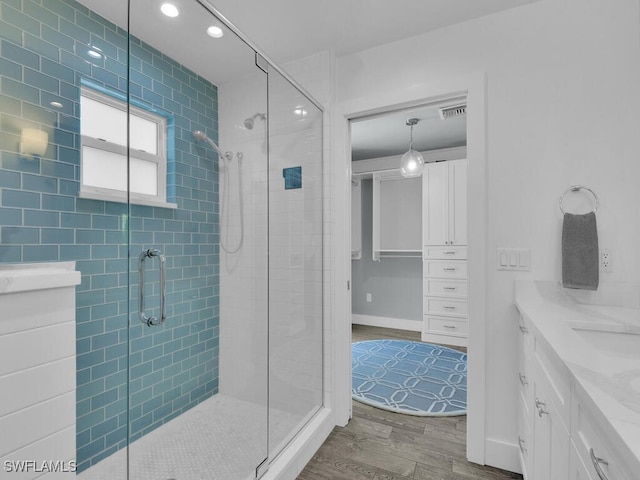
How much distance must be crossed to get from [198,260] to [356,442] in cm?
147

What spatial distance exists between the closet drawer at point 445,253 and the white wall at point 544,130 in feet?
7.20

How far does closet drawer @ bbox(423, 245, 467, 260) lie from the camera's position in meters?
3.91

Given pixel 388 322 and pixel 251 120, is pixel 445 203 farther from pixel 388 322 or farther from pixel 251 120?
pixel 251 120

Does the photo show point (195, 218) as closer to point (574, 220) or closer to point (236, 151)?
point (236, 151)

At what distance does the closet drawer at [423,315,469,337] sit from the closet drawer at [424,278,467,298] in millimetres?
295

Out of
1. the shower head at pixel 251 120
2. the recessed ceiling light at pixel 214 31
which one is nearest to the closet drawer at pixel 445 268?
the shower head at pixel 251 120

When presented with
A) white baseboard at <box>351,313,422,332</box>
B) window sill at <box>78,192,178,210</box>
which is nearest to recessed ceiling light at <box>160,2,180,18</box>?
window sill at <box>78,192,178,210</box>

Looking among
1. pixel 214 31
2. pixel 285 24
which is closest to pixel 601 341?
pixel 214 31

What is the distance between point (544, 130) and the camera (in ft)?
5.68

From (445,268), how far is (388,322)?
1.27 meters

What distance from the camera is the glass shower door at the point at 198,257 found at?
140cm

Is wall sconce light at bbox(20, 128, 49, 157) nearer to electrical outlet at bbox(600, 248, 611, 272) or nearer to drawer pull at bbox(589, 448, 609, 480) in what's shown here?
drawer pull at bbox(589, 448, 609, 480)

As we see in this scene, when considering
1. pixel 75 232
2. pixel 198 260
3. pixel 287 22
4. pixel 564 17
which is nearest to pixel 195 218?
pixel 198 260

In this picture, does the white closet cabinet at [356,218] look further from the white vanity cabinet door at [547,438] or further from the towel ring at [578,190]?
the white vanity cabinet door at [547,438]
